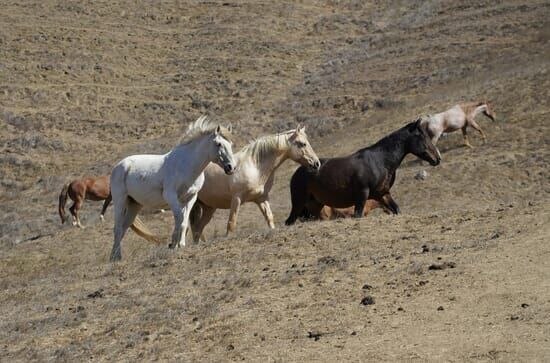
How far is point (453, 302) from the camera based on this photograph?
1098 cm

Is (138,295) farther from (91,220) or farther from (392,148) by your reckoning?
(91,220)

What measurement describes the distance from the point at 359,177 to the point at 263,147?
5.76ft

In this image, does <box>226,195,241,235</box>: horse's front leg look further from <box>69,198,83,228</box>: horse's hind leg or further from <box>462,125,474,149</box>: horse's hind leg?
<box>462,125,474,149</box>: horse's hind leg

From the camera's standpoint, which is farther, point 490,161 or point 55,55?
point 55,55

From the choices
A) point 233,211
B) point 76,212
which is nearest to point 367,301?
point 233,211

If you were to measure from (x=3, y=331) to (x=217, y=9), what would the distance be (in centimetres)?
4829

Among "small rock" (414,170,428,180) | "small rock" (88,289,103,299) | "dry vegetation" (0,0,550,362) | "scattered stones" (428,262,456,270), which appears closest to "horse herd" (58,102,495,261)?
"dry vegetation" (0,0,550,362)

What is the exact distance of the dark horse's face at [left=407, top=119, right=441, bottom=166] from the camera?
63.9 ft

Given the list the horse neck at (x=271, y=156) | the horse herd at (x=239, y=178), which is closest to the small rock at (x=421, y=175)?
the horse herd at (x=239, y=178)

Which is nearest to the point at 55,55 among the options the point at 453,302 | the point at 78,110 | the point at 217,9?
the point at 78,110

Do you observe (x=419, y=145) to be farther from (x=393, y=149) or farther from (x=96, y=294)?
(x=96, y=294)

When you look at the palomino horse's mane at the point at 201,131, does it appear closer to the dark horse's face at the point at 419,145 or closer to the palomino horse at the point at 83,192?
the dark horse's face at the point at 419,145

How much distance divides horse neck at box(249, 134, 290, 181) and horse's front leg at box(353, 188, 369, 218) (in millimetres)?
1500

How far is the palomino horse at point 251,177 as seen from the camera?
18375 mm
